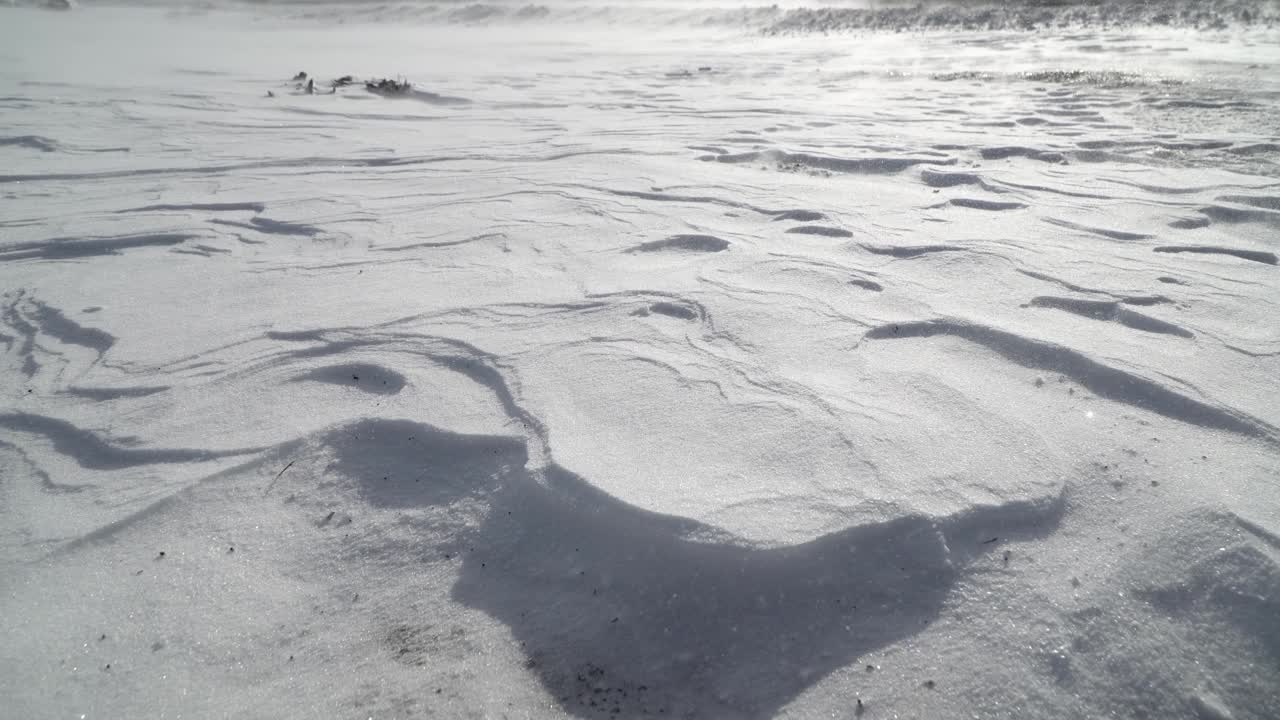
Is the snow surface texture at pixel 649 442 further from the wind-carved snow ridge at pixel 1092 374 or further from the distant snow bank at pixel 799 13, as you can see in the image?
the distant snow bank at pixel 799 13

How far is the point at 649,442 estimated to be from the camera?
4.66 ft

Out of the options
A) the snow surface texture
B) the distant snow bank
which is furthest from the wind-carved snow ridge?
the distant snow bank

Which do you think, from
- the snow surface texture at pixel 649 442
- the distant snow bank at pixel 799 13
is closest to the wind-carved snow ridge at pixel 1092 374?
the snow surface texture at pixel 649 442

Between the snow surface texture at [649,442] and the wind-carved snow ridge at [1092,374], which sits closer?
the snow surface texture at [649,442]

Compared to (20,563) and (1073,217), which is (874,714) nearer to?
(20,563)

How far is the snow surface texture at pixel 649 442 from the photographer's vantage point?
3.38 ft

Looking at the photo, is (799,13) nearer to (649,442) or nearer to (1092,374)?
(1092,374)

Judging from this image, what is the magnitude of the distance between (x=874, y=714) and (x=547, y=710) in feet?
1.48

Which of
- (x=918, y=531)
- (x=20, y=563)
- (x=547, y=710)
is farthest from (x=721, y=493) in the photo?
(x=20, y=563)

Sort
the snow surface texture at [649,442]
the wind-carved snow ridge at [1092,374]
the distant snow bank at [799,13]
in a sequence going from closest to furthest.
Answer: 1. the snow surface texture at [649,442]
2. the wind-carved snow ridge at [1092,374]
3. the distant snow bank at [799,13]

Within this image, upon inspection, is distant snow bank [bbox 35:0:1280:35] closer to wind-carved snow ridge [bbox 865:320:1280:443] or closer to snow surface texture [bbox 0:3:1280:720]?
snow surface texture [bbox 0:3:1280:720]

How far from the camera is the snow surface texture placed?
3.38ft

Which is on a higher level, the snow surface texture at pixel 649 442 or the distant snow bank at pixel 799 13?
the distant snow bank at pixel 799 13

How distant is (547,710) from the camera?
99cm
